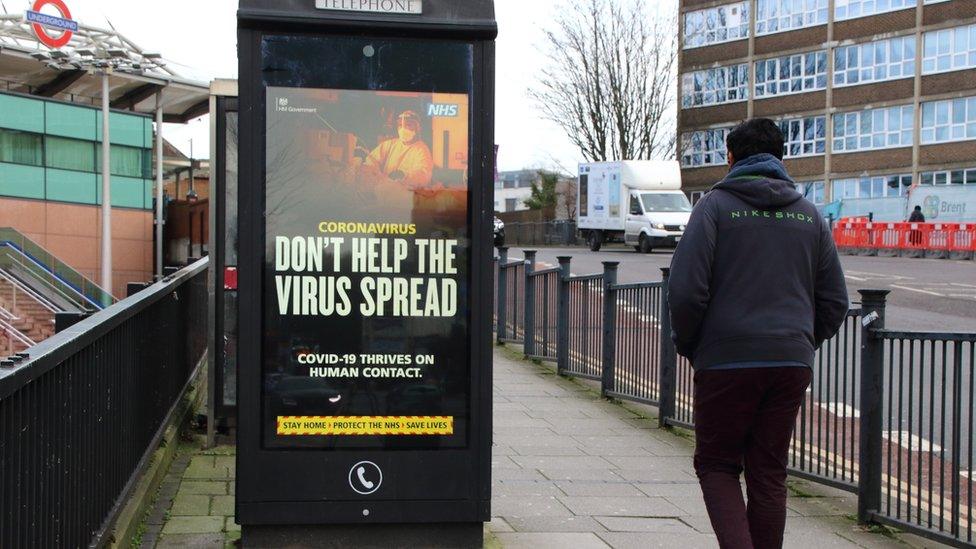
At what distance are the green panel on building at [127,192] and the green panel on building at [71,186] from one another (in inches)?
58.7

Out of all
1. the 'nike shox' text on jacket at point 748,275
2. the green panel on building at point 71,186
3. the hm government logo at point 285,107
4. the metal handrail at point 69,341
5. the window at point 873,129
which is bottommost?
the metal handrail at point 69,341

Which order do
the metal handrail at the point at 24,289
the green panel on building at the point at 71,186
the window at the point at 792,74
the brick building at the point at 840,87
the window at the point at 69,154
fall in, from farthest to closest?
the window at the point at 792,74 < the brick building at the point at 840,87 < the green panel on building at the point at 71,186 < the window at the point at 69,154 < the metal handrail at the point at 24,289

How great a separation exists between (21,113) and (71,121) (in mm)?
2346

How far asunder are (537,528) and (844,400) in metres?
2.07

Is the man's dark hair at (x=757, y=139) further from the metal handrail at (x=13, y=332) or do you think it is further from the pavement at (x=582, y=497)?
the metal handrail at (x=13, y=332)

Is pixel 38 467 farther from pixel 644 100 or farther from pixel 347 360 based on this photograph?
pixel 644 100

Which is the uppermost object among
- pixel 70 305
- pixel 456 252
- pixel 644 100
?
pixel 644 100

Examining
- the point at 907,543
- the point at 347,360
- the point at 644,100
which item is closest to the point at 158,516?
the point at 347,360

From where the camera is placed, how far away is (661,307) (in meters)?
8.83

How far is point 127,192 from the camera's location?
46.0m

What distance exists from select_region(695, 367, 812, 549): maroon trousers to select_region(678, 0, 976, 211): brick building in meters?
47.0

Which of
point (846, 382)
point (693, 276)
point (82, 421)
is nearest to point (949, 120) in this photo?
point (846, 382)

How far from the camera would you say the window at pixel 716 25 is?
192 feet

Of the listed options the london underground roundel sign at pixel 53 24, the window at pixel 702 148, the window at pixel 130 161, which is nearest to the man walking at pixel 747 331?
the london underground roundel sign at pixel 53 24
